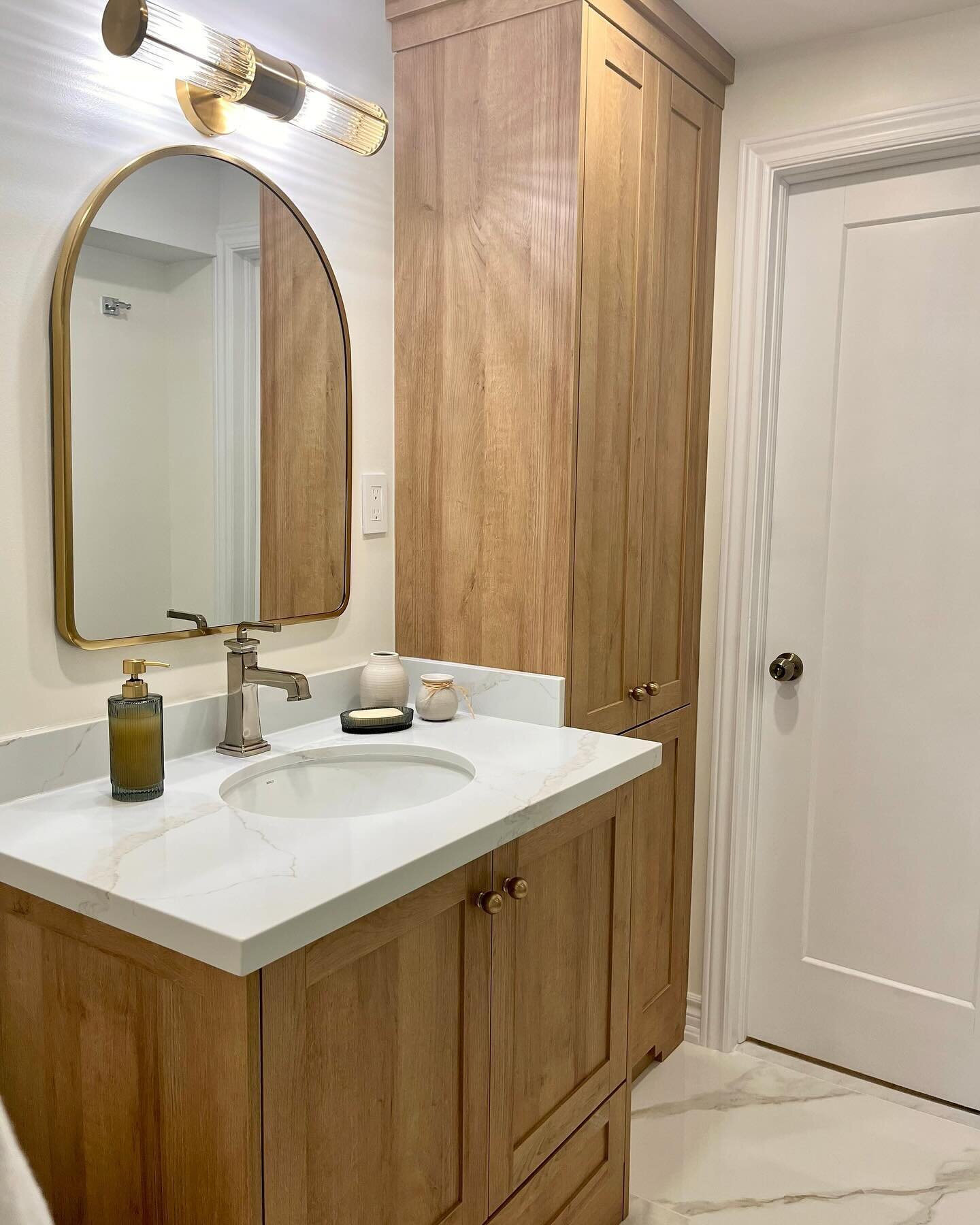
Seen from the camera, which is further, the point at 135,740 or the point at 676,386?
the point at 676,386

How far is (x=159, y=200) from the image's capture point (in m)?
1.50

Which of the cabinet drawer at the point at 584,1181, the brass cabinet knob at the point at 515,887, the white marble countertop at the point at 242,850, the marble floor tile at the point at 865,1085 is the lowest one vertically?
the marble floor tile at the point at 865,1085

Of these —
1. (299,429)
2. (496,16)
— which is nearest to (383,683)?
(299,429)

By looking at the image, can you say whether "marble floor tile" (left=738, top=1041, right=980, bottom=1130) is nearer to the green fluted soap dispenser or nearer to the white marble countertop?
the white marble countertop

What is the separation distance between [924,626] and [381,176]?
1480 millimetres

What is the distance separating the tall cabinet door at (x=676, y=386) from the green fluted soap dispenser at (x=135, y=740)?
1081mm

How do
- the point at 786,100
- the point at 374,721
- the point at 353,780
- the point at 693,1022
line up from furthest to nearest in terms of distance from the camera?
the point at 693,1022 < the point at 786,100 < the point at 374,721 < the point at 353,780

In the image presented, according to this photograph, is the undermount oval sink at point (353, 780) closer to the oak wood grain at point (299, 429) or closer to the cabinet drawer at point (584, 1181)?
the oak wood grain at point (299, 429)

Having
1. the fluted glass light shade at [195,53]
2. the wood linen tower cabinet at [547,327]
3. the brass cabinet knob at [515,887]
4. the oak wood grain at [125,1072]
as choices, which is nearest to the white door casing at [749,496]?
the wood linen tower cabinet at [547,327]

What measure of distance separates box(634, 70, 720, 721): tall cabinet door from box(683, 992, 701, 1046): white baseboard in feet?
2.51

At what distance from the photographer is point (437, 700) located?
185cm

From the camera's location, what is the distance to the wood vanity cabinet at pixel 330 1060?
1.07m

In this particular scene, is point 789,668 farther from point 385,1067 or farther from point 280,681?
point 385,1067

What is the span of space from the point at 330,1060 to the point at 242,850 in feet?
0.86
